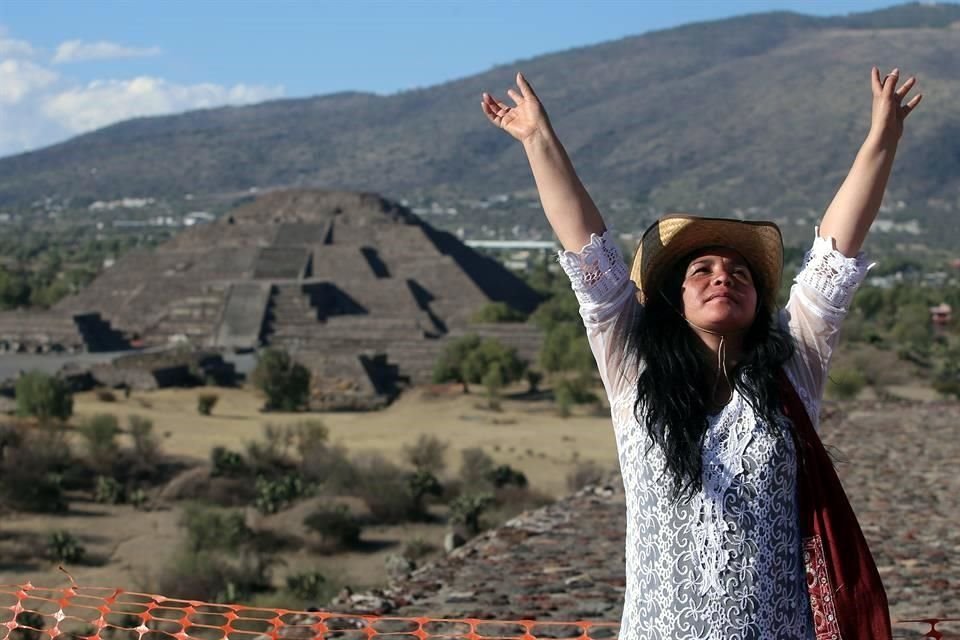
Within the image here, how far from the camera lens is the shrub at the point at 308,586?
11.2 meters

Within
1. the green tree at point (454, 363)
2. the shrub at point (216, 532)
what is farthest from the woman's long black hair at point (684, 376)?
the green tree at point (454, 363)

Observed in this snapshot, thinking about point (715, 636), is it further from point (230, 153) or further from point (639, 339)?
point (230, 153)

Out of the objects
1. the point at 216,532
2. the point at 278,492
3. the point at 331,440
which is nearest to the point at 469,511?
the point at 216,532

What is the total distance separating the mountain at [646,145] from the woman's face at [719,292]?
12847 cm

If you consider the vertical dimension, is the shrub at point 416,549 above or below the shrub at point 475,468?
below

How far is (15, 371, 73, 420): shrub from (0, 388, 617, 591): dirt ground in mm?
497

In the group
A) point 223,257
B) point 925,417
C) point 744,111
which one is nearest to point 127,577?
point 925,417

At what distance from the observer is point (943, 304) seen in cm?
5250

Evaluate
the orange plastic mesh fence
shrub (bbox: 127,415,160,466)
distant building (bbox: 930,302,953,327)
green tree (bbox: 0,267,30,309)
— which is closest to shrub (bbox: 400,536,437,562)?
the orange plastic mesh fence

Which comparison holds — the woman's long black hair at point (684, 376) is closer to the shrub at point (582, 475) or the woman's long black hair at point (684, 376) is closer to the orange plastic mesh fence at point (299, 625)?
the orange plastic mesh fence at point (299, 625)

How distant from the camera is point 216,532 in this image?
43.3 ft

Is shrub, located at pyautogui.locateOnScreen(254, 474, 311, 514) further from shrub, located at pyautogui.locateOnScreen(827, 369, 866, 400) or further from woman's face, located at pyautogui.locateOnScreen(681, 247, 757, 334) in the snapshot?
woman's face, located at pyautogui.locateOnScreen(681, 247, 757, 334)

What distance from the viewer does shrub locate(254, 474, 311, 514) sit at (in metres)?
15.8

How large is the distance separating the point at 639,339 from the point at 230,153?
18242cm
